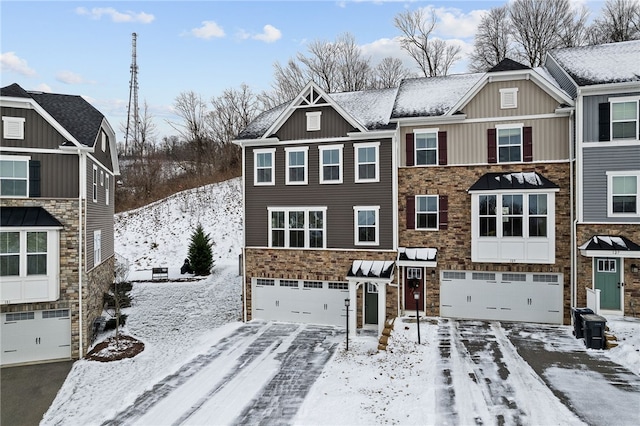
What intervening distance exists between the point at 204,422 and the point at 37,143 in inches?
455

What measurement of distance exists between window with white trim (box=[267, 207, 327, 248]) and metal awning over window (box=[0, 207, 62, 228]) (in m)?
8.09

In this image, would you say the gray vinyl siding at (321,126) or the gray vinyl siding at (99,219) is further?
the gray vinyl siding at (321,126)

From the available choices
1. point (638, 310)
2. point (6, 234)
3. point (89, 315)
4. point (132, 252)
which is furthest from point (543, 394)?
point (132, 252)

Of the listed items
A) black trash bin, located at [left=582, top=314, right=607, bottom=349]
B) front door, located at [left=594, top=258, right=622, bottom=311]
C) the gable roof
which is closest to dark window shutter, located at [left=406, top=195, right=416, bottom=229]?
front door, located at [left=594, top=258, right=622, bottom=311]

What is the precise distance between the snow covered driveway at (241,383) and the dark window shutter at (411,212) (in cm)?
543

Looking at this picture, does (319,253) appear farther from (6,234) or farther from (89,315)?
(6,234)

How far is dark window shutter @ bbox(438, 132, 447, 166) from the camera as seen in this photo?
16.5 m

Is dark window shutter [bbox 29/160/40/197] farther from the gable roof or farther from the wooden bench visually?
the wooden bench

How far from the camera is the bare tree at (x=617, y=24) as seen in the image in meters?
31.1

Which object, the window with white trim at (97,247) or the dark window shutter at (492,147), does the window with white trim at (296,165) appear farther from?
the window with white trim at (97,247)

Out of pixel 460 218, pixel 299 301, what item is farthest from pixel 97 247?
pixel 460 218

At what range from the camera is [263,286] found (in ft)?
58.4

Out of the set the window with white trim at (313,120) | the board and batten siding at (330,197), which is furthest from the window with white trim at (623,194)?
the window with white trim at (313,120)

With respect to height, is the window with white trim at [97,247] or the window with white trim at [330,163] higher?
the window with white trim at [330,163]
